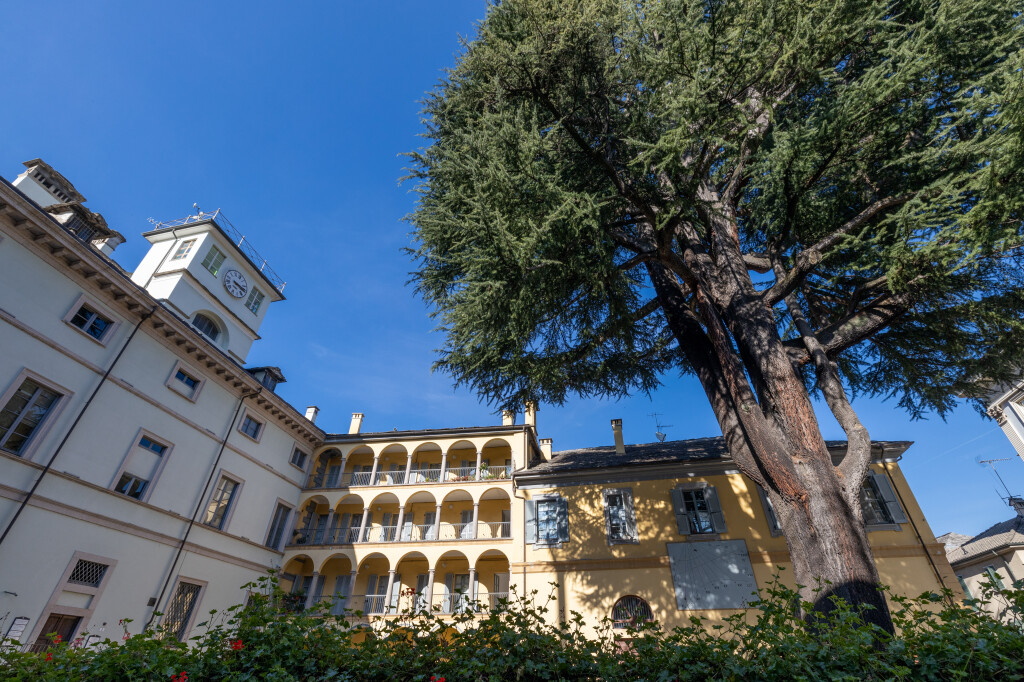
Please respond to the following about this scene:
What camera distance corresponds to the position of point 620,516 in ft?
57.1

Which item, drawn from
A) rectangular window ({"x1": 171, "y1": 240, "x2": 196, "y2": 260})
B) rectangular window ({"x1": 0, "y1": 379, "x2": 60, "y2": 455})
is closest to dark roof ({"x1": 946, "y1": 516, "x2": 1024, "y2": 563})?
rectangular window ({"x1": 0, "y1": 379, "x2": 60, "y2": 455})

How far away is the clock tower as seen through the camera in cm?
2133

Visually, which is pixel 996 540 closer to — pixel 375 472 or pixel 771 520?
pixel 771 520

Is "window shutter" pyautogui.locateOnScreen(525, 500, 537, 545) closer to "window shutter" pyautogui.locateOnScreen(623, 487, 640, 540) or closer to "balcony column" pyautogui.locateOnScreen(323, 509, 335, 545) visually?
"window shutter" pyautogui.locateOnScreen(623, 487, 640, 540)

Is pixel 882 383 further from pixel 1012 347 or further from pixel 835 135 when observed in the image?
pixel 835 135

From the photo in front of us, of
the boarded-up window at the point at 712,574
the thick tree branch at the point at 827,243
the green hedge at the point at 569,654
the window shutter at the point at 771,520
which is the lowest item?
the green hedge at the point at 569,654

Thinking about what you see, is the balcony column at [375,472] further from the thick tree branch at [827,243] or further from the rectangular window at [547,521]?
the thick tree branch at [827,243]

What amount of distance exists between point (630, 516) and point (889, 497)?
340 inches

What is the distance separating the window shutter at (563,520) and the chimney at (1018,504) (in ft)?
86.4

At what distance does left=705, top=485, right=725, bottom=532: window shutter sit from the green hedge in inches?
522

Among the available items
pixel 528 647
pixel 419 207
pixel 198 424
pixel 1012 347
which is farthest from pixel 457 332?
pixel 198 424

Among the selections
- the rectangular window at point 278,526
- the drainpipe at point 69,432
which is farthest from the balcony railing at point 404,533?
the drainpipe at point 69,432

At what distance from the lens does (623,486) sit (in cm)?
1791

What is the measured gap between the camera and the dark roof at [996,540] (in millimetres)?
22258
